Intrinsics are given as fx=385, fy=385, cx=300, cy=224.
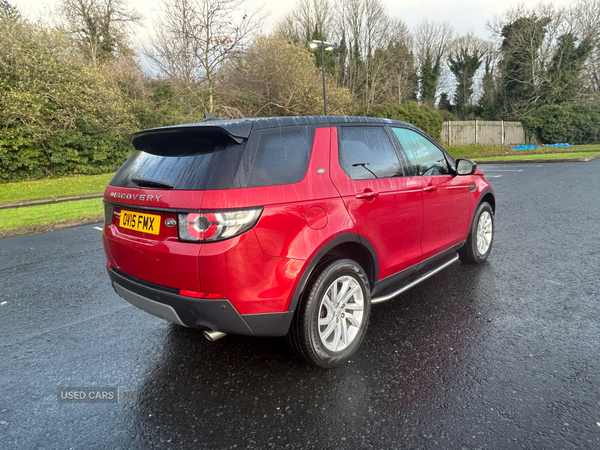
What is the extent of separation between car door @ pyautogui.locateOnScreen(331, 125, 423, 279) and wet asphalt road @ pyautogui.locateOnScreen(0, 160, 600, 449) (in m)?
0.66

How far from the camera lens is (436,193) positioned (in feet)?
11.9

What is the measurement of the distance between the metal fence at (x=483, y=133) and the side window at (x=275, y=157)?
33181 mm

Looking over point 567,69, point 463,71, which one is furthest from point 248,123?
point 463,71

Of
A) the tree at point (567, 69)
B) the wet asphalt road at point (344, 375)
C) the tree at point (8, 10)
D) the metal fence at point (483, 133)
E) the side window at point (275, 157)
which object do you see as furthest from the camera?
the tree at point (567, 69)

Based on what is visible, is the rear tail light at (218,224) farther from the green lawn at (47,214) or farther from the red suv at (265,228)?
the green lawn at (47,214)

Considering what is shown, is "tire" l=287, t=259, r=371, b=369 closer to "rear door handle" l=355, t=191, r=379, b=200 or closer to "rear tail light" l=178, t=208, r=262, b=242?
"rear door handle" l=355, t=191, r=379, b=200

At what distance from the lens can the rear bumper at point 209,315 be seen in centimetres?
228

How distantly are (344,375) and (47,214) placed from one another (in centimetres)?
940

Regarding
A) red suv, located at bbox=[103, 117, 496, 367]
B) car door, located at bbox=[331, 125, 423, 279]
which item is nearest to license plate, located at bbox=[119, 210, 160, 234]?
red suv, located at bbox=[103, 117, 496, 367]

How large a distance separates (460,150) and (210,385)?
1211 inches

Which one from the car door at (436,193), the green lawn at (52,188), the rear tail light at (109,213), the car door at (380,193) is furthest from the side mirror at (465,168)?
the green lawn at (52,188)

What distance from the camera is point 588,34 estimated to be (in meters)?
33.2

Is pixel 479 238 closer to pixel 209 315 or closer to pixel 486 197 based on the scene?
pixel 486 197

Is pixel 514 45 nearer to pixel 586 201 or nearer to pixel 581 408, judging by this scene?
pixel 586 201
